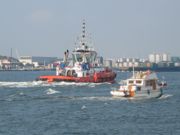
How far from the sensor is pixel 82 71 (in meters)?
148

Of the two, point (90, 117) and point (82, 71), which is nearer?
point (90, 117)

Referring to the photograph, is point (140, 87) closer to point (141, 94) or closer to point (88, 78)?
point (141, 94)

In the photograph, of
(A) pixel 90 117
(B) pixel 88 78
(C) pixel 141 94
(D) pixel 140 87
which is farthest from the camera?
(B) pixel 88 78

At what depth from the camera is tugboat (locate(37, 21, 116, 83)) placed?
144625mm

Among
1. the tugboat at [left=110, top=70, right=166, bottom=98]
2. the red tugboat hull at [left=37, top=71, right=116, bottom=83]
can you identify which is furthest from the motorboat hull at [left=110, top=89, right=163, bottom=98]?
the red tugboat hull at [left=37, top=71, right=116, bottom=83]

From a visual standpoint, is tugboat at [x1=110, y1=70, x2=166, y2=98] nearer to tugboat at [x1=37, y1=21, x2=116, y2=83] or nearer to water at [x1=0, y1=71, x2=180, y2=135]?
water at [x1=0, y1=71, x2=180, y2=135]

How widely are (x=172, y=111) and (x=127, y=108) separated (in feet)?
17.5

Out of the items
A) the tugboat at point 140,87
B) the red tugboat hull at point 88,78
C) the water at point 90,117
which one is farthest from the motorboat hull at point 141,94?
the red tugboat hull at point 88,78

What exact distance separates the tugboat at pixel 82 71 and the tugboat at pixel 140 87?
60032 millimetres

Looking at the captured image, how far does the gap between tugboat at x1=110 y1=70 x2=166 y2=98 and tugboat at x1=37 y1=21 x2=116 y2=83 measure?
60.0 meters

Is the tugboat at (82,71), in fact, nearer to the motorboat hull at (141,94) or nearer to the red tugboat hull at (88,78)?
the red tugboat hull at (88,78)

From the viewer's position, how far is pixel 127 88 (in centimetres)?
8000

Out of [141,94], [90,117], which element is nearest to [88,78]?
[141,94]

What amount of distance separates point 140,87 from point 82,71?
67.8m
